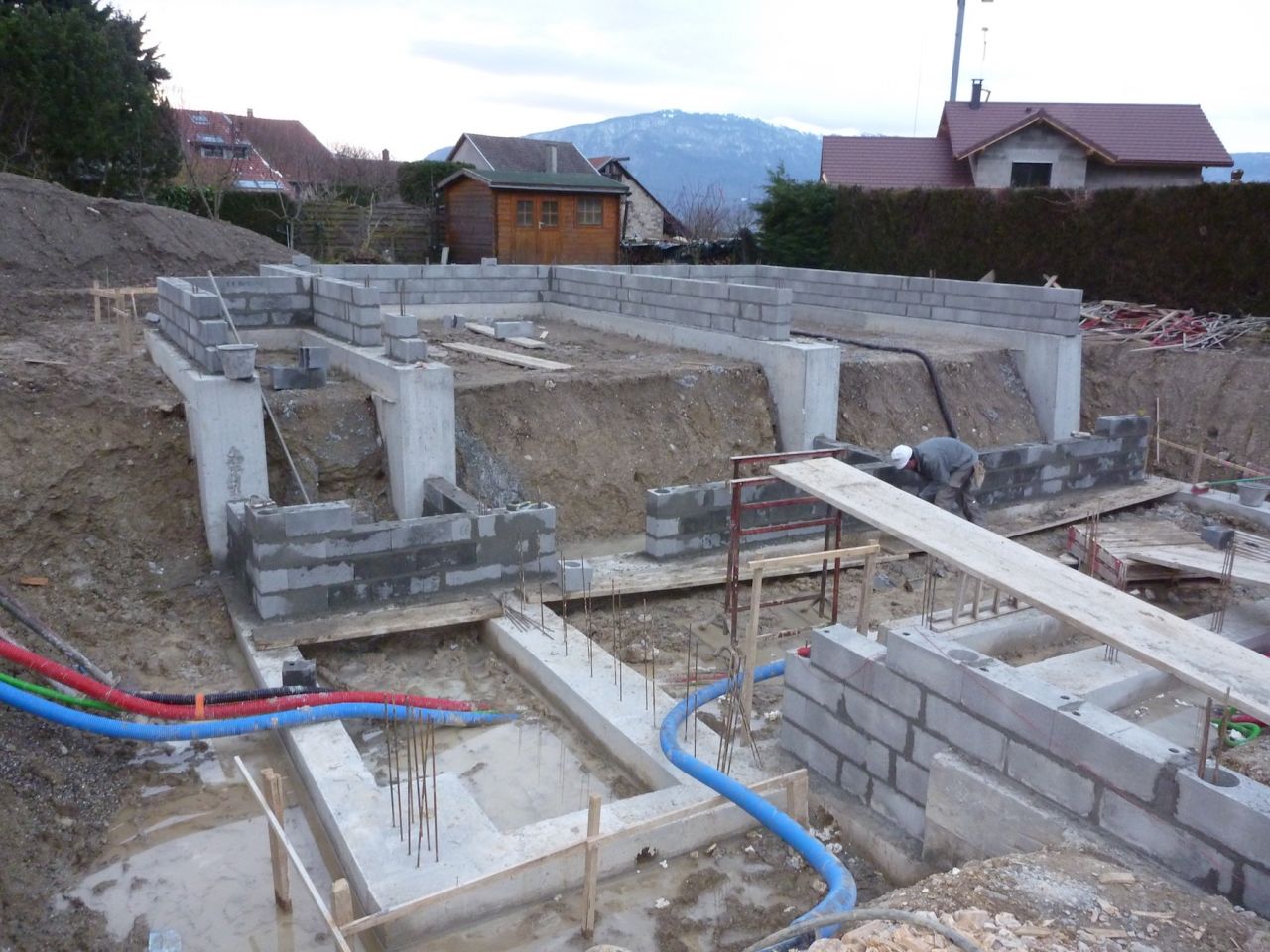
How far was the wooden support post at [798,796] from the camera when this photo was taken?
4.95 metres

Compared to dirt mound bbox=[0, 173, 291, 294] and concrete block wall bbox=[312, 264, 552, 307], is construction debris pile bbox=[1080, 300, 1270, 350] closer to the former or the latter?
concrete block wall bbox=[312, 264, 552, 307]

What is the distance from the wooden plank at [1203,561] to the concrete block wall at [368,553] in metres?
4.68

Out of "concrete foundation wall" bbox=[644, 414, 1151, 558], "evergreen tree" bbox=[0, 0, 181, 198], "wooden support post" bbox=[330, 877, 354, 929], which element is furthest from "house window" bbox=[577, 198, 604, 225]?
"wooden support post" bbox=[330, 877, 354, 929]

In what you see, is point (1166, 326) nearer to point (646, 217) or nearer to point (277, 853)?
point (277, 853)

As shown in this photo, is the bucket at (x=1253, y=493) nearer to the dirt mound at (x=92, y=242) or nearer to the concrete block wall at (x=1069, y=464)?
the concrete block wall at (x=1069, y=464)

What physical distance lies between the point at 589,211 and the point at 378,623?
1714 cm

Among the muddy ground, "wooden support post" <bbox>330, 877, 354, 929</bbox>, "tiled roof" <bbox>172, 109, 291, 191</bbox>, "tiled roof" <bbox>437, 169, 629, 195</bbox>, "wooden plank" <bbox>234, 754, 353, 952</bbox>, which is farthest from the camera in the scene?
"tiled roof" <bbox>172, 109, 291, 191</bbox>

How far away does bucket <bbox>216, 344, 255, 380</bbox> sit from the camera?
7594 mm

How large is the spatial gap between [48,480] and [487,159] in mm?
28583

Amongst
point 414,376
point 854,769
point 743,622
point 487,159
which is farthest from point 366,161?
point 854,769

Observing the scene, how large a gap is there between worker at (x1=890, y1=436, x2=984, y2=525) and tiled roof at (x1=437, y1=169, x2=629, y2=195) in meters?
15.0

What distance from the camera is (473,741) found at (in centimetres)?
596

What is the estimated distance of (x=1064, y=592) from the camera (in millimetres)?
4633

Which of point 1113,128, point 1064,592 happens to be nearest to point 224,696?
point 1064,592
